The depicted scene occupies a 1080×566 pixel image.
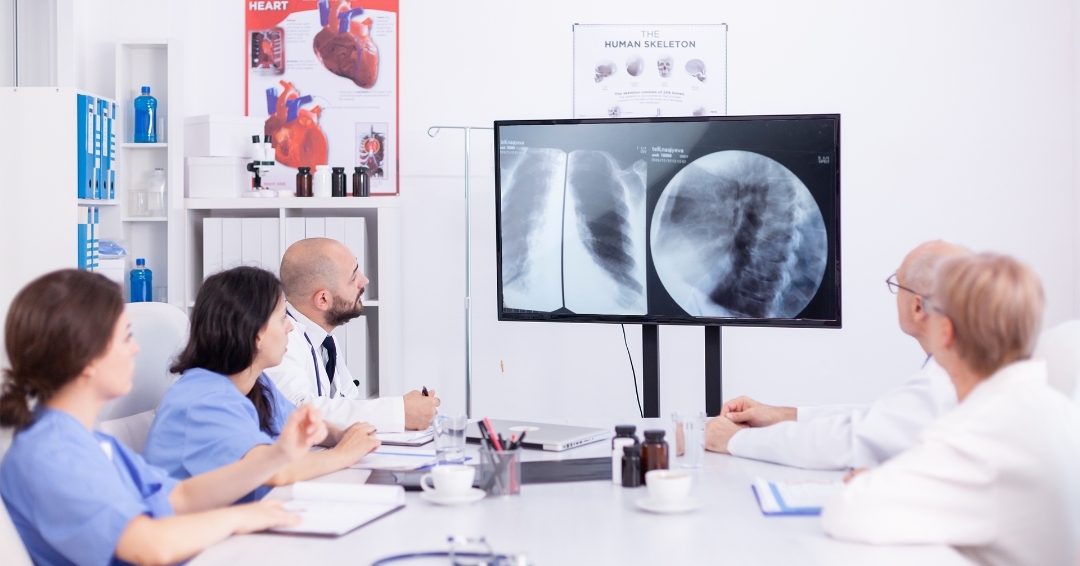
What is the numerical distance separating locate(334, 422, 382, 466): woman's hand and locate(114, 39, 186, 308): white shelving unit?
2.07m

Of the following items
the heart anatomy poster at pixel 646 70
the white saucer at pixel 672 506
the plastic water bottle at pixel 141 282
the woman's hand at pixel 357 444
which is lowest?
the white saucer at pixel 672 506

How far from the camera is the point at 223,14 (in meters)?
4.20

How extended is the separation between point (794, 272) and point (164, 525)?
7.09 ft

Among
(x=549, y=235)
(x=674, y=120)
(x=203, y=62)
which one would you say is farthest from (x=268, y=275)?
(x=203, y=62)

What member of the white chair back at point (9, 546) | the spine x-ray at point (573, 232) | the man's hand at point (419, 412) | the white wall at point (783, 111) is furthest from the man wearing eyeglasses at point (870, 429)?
the white wall at point (783, 111)

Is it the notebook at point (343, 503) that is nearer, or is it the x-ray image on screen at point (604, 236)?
the notebook at point (343, 503)

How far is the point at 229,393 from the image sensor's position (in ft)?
6.50

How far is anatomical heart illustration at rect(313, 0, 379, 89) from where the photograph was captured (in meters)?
4.16

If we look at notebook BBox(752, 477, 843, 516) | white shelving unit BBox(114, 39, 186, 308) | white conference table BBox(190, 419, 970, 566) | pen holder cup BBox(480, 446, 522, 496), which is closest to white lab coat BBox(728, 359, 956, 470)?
notebook BBox(752, 477, 843, 516)

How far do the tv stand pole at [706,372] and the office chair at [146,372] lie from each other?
1.52 metres

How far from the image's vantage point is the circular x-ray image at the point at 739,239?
121 inches

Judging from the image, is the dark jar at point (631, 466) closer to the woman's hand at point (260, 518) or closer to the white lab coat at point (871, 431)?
the white lab coat at point (871, 431)

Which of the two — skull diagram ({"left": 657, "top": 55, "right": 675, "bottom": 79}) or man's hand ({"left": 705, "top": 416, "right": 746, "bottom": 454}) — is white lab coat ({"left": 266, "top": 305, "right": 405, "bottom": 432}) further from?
skull diagram ({"left": 657, "top": 55, "right": 675, "bottom": 79})

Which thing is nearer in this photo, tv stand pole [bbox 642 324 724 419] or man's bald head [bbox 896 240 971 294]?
man's bald head [bbox 896 240 971 294]
